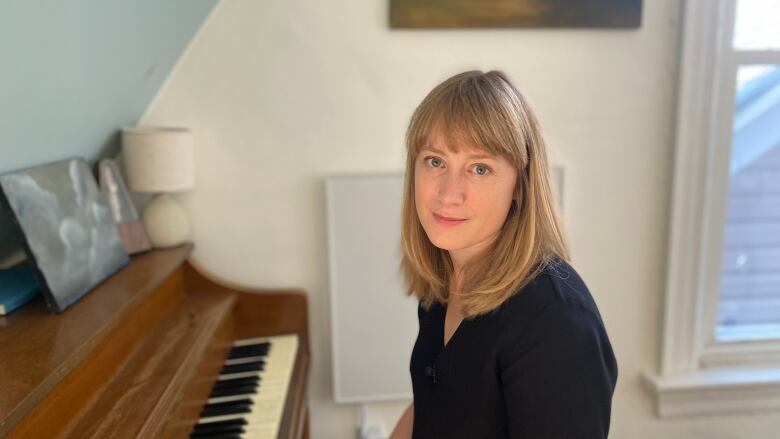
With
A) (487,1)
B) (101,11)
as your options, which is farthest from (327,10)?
(101,11)

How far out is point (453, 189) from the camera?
1001 millimetres

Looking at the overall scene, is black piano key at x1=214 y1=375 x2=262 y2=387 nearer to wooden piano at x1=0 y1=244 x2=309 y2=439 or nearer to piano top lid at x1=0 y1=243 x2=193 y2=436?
wooden piano at x1=0 y1=244 x2=309 y2=439

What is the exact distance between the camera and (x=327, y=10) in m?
1.85

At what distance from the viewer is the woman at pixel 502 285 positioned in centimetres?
87

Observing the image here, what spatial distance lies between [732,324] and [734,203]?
0.45 metres

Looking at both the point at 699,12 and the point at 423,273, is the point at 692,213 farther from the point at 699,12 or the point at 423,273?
the point at 423,273

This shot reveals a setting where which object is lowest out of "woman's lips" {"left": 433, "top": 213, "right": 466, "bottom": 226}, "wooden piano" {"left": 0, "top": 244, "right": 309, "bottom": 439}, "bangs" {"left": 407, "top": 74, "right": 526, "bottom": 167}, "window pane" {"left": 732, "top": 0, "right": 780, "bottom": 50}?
"wooden piano" {"left": 0, "top": 244, "right": 309, "bottom": 439}

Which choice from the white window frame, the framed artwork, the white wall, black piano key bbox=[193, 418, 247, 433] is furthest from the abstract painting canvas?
the white window frame

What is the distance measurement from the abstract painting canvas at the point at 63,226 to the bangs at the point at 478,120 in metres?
0.79

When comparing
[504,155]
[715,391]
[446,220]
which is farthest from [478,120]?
[715,391]

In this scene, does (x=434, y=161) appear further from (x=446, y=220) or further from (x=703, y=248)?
(x=703, y=248)

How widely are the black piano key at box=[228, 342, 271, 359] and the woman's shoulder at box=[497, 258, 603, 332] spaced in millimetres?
964

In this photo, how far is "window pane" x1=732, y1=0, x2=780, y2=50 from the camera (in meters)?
1.99

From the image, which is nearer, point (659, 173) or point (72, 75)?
point (72, 75)
